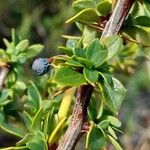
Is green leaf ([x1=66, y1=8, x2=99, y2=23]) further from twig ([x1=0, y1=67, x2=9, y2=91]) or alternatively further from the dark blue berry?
twig ([x1=0, y1=67, x2=9, y2=91])

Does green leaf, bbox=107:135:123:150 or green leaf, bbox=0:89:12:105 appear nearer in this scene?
green leaf, bbox=107:135:123:150

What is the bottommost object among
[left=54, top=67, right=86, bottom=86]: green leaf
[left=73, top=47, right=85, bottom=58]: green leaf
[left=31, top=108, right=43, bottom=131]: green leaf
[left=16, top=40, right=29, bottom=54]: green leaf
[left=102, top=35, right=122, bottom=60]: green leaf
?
[left=31, top=108, right=43, bottom=131]: green leaf

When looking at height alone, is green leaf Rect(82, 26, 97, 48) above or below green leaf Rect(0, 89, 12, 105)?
above

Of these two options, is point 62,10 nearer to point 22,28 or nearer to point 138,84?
point 22,28

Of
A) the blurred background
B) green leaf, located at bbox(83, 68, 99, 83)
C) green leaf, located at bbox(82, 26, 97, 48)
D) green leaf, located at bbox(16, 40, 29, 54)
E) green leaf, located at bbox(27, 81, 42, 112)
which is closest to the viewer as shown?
green leaf, located at bbox(83, 68, 99, 83)

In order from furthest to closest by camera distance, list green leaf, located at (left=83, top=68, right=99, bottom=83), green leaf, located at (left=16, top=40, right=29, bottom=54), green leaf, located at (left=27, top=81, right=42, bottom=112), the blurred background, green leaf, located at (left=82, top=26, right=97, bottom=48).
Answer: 1. the blurred background
2. green leaf, located at (left=16, top=40, right=29, bottom=54)
3. green leaf, located at (left=27, top=81, right=42, bottom=112)
4. green leaf, located at (left=82, top=26, right=97, bottom=48)
5. green leaf, located at (left=83, top=68, right=99, bottom=83)

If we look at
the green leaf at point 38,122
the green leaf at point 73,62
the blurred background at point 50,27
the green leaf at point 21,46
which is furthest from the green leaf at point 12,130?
the blurred background at point 50,27

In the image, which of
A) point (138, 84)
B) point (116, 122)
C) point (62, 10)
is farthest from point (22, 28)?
point (116, 122)

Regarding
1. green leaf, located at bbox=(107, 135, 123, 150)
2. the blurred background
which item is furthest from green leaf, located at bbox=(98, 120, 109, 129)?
the blurred background
